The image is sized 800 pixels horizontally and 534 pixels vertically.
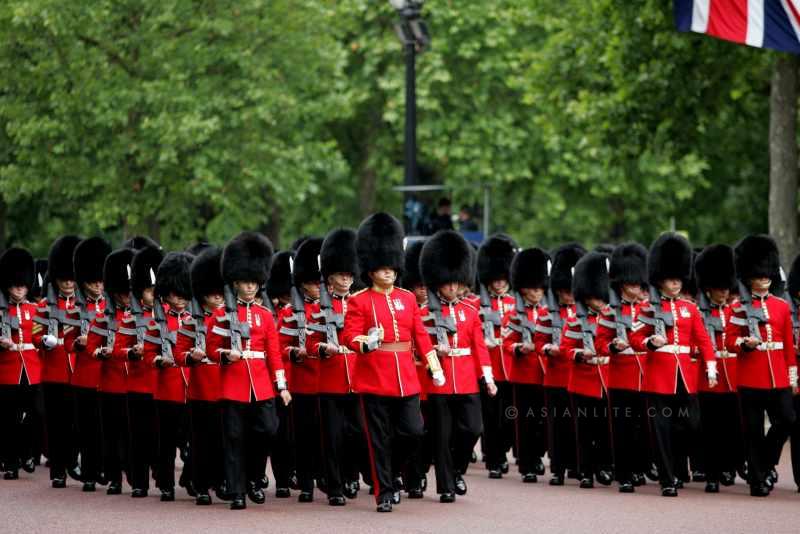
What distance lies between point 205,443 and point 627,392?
3.31 meters

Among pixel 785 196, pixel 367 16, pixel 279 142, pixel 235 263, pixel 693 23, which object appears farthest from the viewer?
A: pixel 367 16

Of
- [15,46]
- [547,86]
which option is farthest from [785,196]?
[15,46]

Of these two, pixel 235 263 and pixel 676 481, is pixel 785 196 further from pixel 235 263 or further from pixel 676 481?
pixel 235 263

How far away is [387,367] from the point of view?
12523 mm

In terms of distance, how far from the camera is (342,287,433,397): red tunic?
12.5 metres

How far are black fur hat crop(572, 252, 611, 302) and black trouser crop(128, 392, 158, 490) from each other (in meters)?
3.52

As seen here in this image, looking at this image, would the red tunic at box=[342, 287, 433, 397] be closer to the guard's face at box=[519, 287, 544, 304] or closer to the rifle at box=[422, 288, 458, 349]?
the rifle at box=[422, 288, 458, 349]

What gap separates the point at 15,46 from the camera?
24.9m

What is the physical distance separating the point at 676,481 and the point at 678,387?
0.70 m

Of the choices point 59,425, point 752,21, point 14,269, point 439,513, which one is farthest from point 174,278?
point 752,21

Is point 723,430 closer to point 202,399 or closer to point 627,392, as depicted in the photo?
point 627,392

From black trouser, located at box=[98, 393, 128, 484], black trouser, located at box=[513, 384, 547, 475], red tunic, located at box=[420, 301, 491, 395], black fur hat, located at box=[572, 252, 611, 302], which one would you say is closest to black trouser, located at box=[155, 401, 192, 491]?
black trouser, located at box=[98, 393, 128, 484]

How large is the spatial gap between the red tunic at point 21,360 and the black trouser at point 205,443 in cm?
245

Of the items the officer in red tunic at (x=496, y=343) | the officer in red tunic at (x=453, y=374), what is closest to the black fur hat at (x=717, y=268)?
the officer in red tunic at (x=496, y=343)
